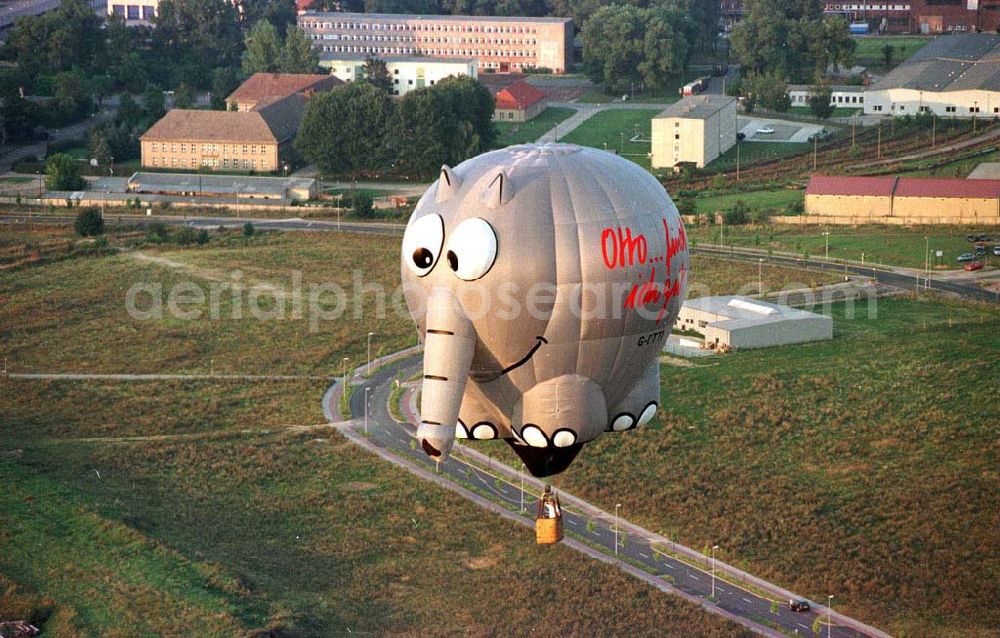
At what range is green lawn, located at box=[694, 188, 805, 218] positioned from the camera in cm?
7996

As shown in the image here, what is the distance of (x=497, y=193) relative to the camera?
98.7 ft

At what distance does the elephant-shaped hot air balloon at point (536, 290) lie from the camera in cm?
3000

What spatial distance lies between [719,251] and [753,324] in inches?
567

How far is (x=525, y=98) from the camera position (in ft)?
336

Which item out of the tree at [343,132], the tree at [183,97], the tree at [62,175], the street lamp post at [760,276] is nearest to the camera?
the street lamp post at [760,276]

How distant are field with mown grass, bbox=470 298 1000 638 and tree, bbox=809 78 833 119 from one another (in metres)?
38.6

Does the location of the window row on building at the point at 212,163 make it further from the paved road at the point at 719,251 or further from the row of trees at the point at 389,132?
the paved road at the point at 719,251

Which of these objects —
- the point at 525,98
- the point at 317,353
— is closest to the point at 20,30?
the point at 525,98

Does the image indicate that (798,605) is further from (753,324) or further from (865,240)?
(865,240)

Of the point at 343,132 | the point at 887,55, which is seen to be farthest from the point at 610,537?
the point at 887,55

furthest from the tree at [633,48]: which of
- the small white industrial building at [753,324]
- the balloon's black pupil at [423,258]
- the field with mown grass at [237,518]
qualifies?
the balloon's black pupil at [423,258]

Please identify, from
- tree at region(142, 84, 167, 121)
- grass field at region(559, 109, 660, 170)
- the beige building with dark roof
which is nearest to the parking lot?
grass field at region(559, 109, 660, 170)

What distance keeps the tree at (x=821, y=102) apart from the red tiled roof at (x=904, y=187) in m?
19.2

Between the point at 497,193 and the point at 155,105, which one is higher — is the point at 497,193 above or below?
below
